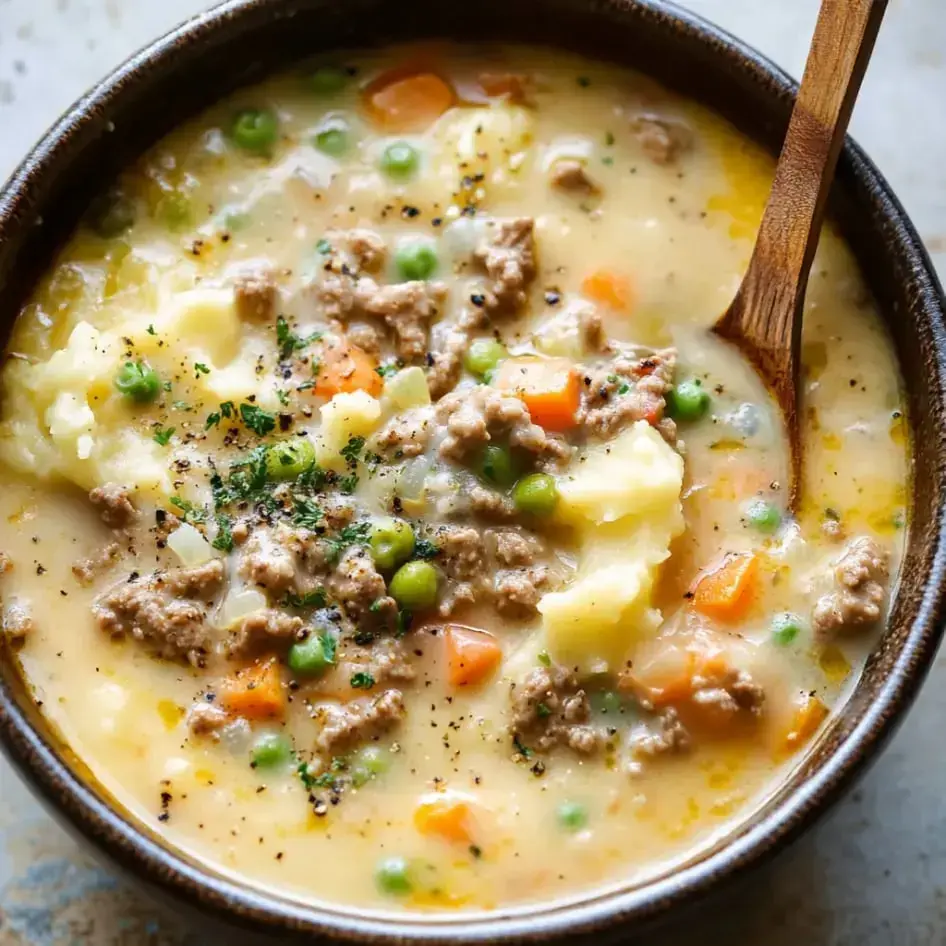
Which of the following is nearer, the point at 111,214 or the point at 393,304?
the point at 393,304

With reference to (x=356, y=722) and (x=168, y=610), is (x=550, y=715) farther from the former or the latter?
(x=168, y=610)

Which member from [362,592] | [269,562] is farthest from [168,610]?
[362,592]

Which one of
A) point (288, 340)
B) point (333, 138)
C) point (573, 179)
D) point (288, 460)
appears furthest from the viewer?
point (333, 138)

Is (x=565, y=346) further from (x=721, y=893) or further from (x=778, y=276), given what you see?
(x=721, y=893)

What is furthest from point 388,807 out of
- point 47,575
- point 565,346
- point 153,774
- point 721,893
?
point 565,346

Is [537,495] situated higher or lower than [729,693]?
higher

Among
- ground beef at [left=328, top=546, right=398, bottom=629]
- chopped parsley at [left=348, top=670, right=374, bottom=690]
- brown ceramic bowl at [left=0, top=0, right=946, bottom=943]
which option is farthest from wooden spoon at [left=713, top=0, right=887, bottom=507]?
chopped parsley at [left=348, top=670, right=374, bottom=690]
